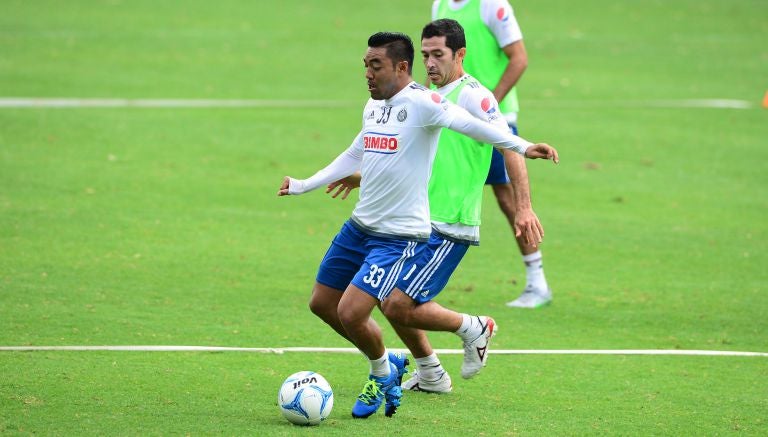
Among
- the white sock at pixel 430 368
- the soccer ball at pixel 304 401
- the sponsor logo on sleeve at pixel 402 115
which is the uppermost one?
the sponsor logo on sleeve at pixel 402 115

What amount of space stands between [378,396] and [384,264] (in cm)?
77

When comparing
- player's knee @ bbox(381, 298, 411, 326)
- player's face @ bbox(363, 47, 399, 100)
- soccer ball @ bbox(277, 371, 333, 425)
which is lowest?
soccer ball @ bbox(277, 371, 333, 425)

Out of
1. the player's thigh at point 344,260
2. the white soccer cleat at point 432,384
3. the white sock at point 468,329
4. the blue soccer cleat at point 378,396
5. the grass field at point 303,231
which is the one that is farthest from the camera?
the white soccer cleat at point 432,384

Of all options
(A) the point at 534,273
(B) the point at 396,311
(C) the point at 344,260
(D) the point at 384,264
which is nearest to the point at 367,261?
(D) the point at 384,264

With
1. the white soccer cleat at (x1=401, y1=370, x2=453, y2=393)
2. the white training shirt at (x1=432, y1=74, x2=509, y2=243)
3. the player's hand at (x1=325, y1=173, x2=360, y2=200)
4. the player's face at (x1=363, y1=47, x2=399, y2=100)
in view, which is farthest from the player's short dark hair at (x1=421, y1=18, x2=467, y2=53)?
the white soccer cleat at (x1=401, y1=370, x2=453, y2=393)

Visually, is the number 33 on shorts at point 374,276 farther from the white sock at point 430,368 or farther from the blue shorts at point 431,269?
the white sock at point 430,368

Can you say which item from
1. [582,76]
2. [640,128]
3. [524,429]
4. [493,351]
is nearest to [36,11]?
[582,76]

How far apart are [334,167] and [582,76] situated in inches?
556

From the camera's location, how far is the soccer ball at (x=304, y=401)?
21.9 ft

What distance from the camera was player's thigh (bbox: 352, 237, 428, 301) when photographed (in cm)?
689

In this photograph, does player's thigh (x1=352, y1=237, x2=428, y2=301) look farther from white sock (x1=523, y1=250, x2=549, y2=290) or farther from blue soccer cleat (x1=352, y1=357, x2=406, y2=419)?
white sock (x1=523, y1=250, x2=549, y2=290)

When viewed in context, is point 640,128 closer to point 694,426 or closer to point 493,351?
point 493,351

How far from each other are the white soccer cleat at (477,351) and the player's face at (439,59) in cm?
155

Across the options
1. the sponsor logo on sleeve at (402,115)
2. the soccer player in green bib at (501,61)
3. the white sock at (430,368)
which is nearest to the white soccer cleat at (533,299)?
the soccer player in green bib at (501,61)
